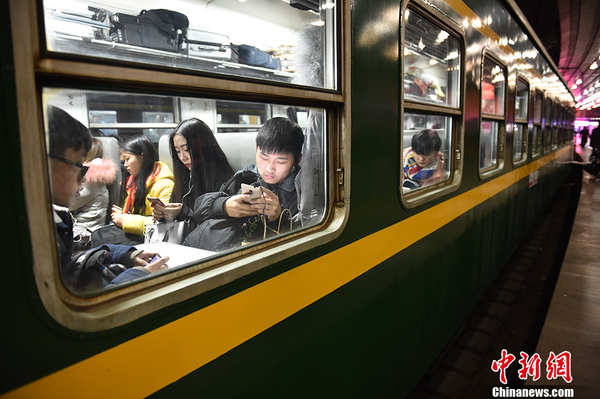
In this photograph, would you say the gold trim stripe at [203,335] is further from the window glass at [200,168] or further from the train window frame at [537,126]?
the train window frame at [537,126]

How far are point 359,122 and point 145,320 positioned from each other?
108 centimetres

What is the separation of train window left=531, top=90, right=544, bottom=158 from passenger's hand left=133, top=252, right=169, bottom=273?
19.8 feet

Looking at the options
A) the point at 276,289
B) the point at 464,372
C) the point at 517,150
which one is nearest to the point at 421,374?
the point at 464,372

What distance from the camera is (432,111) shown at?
2219 mm

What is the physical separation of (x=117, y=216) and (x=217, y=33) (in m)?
0.89

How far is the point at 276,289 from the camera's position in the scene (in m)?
1.25

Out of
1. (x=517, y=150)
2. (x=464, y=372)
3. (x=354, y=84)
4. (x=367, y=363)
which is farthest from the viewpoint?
(x=517, y=150)

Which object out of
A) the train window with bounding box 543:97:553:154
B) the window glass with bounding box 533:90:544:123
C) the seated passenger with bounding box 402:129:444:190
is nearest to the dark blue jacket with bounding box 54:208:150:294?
the seated passenger with bounding box 402:129:444:190

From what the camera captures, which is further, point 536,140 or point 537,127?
point 537,127

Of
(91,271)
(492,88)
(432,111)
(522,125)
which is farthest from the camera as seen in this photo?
(522,125)

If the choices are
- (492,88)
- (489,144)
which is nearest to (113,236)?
(492,88)

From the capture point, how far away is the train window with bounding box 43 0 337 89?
3.49ft

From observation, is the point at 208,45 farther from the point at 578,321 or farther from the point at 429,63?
the point at 578,321

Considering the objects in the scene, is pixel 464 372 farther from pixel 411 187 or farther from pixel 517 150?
pixel 517 150
